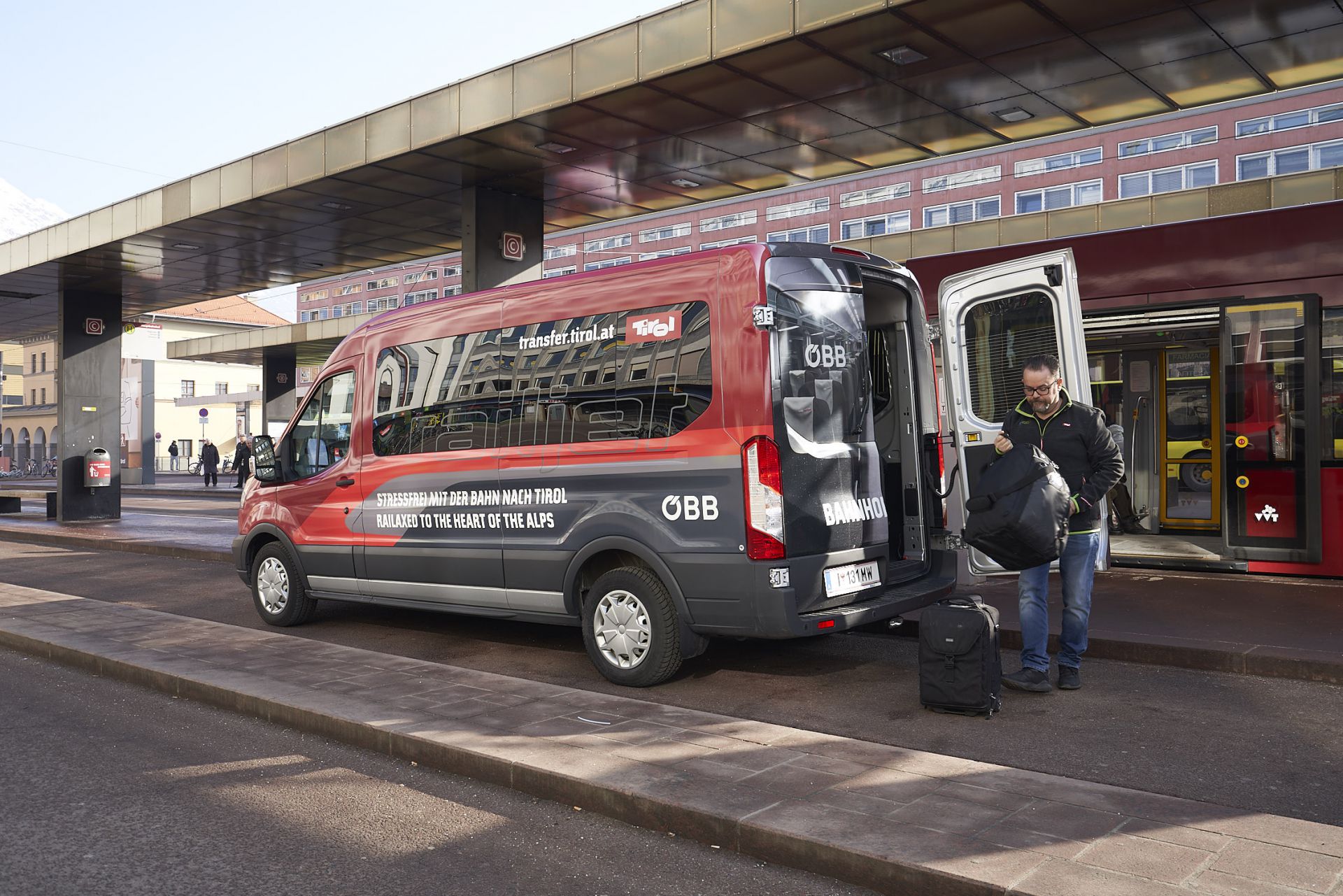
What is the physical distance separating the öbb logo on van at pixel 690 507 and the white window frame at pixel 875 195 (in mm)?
57053

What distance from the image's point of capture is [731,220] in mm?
67625

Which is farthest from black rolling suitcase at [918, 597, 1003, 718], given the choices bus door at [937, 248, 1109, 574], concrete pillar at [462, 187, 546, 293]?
concrete pillar at [462, 187, 546, 293]

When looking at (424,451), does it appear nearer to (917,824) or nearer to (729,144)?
(917,824)

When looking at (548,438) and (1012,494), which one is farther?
(548,438)

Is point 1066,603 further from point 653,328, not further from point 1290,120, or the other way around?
point 1290,120

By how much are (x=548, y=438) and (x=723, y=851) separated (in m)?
3.45

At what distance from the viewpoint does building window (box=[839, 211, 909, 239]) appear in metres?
60.5

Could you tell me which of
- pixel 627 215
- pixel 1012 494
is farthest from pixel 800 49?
pixel 627 215

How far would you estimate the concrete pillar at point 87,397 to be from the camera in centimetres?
2145

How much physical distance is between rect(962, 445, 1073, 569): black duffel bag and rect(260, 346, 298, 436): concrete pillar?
32.3 m

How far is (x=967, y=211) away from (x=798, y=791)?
183 ft

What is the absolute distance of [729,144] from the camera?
12070 mm

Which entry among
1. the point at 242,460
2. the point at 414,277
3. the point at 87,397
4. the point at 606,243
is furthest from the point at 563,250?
the point at 87,397

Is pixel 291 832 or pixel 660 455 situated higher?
pixel 660 455
